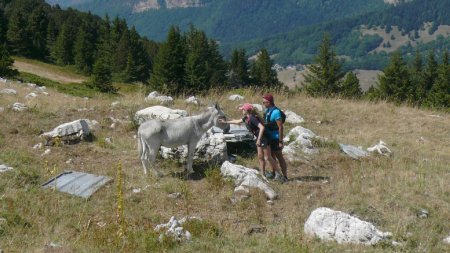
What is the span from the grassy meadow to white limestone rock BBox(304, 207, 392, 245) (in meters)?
0.21

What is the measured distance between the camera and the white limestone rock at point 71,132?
13570 millimetres

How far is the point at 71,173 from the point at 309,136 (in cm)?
716

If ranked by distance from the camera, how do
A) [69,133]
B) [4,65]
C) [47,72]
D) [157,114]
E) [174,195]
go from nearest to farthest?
1. [174,195]
2. [69,133]
3. [157,114]
4. [4,65]
5. [47,72]

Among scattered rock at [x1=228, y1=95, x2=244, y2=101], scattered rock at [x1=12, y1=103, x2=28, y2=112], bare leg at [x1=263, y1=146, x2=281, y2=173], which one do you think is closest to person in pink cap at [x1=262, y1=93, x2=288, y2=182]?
bare leg at [x1=263, y1=146, x2=281, y2=173]

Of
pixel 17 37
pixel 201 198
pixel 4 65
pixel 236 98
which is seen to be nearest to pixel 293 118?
pixel 236 98

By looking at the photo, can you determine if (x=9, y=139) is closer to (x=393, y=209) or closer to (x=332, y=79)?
(x=393, y=209)

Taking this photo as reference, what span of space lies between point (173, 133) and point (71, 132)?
3.91m

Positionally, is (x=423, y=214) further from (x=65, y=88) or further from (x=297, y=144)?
(x=65, y=88)

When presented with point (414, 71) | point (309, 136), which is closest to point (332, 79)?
point (414, 71)

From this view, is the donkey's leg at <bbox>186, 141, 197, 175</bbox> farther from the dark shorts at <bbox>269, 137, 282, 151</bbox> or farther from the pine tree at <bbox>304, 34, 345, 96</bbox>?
the pine tree at <bbox>304, 34, 345, 96</bbox>

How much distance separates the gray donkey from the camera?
11.2 m

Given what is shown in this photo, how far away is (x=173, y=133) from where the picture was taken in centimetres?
1138

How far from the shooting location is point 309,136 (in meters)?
14.6

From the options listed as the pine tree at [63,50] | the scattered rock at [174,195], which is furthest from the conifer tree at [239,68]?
the scattered rock at [174,195]
